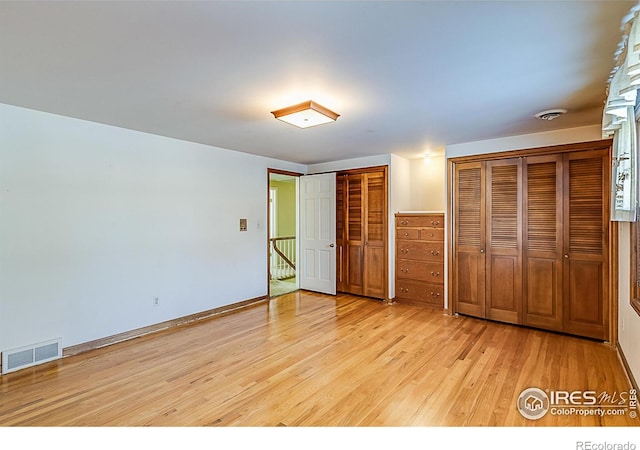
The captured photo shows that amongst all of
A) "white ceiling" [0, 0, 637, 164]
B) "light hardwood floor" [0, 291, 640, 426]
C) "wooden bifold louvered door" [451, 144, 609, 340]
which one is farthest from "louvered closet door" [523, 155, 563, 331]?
"white ceiling" [0, 0, 637, 164]

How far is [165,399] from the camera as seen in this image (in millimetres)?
2371

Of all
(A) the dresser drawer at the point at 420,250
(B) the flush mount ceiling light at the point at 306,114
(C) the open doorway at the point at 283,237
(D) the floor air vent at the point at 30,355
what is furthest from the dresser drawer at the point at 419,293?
(D) the floor air vent at the point at 30,355

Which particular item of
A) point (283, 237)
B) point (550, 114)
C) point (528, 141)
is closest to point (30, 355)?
point (283, 237)

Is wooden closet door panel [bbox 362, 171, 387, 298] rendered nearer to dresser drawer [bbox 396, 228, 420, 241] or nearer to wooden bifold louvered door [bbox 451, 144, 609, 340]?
dresser drawer [bbox 396, 228, 420, 241]

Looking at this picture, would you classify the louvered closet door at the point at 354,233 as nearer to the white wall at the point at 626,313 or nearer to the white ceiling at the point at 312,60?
the white ceiling at the point at 312,60

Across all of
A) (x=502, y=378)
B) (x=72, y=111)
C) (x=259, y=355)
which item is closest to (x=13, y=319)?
(x=72, y=111)

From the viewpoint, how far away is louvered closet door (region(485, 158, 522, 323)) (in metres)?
3.92

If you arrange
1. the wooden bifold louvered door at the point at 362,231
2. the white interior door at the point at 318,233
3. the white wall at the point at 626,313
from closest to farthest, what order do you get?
the white wall at the point at 626,313 → the wooden bifold louvered door at the point at 362,231 → the white interior door at the point at 318,233

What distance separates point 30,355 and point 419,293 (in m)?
4.55

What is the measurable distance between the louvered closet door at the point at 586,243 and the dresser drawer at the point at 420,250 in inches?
57.4

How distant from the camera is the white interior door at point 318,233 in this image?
5.56m

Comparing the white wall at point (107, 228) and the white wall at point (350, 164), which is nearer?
the white wall at point (107, 228)

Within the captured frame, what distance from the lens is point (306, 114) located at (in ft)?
9.32
